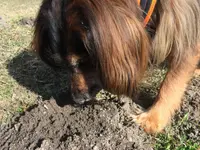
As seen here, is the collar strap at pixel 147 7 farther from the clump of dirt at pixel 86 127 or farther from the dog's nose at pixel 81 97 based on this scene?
the clump of dirt at pixel 86 127

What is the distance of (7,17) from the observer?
4.30 m

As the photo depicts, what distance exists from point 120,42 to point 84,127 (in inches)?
27.7

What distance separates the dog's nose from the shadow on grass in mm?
262

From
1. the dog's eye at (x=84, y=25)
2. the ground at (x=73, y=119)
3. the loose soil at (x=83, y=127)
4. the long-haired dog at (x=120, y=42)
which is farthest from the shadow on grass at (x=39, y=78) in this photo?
the dog's eye at (x=84, y=25)

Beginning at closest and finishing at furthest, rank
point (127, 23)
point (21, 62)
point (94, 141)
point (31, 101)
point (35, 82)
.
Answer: point (127, 23) → point (94, 141) → point (31, 101) → point (35, 82) → point (21, 62)

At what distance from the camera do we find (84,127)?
2273mm

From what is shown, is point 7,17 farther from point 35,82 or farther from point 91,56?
point 91,56

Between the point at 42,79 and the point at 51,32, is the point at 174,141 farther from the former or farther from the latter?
the point at 42,79

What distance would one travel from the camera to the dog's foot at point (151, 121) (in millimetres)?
2383

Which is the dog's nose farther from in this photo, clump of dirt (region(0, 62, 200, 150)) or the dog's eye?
the dog's eye

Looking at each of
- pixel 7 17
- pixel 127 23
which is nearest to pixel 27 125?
pixel 127 23

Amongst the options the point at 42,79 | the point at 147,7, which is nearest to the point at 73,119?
the point at 42,79

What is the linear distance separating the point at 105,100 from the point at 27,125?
586 millimetres

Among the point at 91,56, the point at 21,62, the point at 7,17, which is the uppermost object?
the point at 91,56
